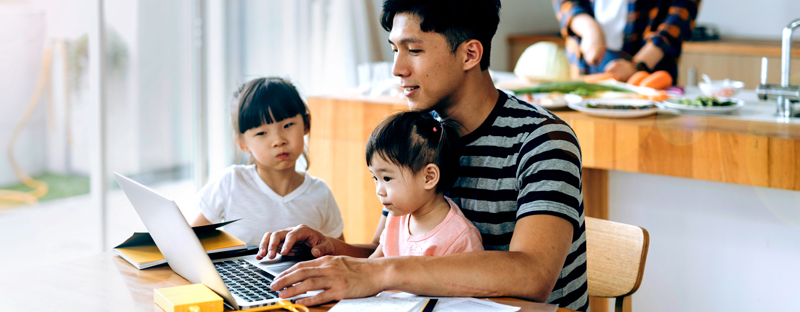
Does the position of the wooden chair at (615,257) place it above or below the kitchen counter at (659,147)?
below

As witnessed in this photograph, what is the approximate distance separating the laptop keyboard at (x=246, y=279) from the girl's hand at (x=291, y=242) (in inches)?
1.5

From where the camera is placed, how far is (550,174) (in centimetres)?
111

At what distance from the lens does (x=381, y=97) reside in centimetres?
259

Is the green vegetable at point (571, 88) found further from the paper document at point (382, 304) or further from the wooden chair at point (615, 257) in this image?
the paper document at point (382, 304)

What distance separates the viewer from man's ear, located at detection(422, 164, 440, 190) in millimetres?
1193

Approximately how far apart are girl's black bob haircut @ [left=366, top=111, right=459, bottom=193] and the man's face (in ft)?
0.15

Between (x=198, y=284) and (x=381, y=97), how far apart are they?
1.64m

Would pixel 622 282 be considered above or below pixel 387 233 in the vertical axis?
below

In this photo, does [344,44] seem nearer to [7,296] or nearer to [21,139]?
[21,139]

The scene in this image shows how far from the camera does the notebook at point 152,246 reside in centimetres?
120

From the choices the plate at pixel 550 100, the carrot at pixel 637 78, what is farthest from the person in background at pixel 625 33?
the plate at pixel 550 100

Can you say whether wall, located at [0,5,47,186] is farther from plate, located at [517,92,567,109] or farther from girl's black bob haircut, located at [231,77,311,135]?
plate, located at [517,92,567,109]

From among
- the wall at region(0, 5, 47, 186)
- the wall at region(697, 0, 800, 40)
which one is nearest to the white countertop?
the wall at region(697, 0, 800, 40)

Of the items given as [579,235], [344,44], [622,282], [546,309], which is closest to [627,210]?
[622,282]
